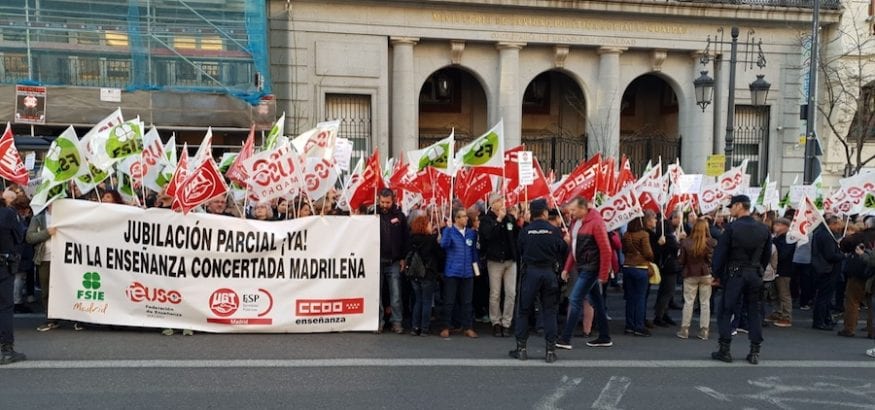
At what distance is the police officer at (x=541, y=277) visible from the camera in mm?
7965

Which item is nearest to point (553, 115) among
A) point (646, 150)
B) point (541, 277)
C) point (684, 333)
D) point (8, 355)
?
point (646, 150)

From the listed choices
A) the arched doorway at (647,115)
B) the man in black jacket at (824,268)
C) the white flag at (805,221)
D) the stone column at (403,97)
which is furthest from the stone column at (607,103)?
the white flag at (805,221)

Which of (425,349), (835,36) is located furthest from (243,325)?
(835,36)

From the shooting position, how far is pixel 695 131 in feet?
86.7

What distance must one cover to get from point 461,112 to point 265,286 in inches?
Answer: 795

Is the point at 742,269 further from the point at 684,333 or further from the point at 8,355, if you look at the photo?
the point at 8,355

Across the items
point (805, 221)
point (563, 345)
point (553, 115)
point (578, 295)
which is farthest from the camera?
point (553, 115)

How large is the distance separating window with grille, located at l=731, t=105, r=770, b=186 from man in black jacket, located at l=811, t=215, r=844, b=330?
17011mm

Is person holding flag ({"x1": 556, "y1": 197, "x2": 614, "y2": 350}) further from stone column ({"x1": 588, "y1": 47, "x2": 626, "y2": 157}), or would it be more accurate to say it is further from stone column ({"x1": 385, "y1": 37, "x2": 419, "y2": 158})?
stone column ({"x1": 588, "y1": 47, "x2": 626, "y2": 157})

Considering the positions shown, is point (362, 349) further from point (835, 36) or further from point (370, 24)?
point (835, 36)

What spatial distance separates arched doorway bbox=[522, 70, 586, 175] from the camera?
28.0 metres

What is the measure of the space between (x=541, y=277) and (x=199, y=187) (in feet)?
14.2

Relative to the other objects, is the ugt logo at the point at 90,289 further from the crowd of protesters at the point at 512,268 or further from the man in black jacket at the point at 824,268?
the man in black jacket at the point at 824,268

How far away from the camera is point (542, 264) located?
7984 mm
